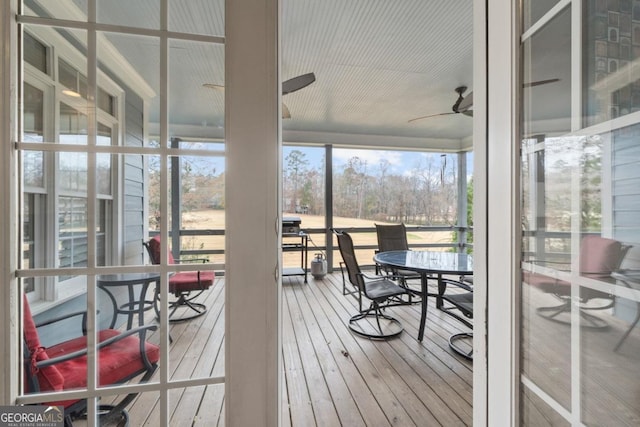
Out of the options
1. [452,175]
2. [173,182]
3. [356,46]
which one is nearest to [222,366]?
[173,182]

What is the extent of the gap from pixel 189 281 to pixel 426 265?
231 centimetres

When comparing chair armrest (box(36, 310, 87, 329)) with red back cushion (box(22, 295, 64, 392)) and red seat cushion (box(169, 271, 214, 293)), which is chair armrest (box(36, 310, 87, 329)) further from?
red seat cushion (box(169, 271, 214, 293))

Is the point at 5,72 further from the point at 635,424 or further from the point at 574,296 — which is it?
the point at 635,424

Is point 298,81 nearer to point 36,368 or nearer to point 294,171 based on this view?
point 36,368

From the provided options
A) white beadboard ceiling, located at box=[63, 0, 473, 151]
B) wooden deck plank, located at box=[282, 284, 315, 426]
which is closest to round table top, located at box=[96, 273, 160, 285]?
white beadboard ceiling, located at box=[63, 0, 473, 151]

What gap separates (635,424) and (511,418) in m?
0.27

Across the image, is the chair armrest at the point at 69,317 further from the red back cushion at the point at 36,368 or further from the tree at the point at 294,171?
the tree at the point at 294,171

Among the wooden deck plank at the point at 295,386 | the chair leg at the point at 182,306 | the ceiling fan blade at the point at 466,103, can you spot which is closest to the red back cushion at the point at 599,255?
the chair leg at the point at 182,306

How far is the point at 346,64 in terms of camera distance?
3.02 meters

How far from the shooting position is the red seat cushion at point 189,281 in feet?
3.67

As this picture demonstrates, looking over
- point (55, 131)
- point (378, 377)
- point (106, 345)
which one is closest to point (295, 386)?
point (378, 377)

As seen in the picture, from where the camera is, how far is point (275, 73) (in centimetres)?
111

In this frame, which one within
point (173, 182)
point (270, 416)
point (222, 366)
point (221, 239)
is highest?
point (173, 182)

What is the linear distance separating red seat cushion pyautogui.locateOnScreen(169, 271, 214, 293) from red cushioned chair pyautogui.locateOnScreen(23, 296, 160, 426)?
0.18 m
